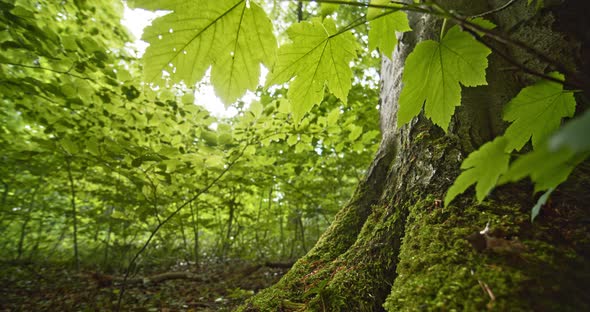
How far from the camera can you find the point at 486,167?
24.5 inches

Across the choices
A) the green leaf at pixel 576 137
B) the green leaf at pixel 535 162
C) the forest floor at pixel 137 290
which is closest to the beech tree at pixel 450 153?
the green leaf at pixel 535 162

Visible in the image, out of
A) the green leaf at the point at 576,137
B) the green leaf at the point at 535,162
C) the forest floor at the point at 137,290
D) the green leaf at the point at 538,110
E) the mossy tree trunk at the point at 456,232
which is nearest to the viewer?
the green leaf at the point at 576,137

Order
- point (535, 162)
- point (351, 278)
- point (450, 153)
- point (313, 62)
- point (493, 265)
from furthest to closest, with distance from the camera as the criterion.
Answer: point (450, 153) < point (351, 278) < point (313, 62) < point (493, 265) < point (535, 162)

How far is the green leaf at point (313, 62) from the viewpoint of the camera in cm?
98

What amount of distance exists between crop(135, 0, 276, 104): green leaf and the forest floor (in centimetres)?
203

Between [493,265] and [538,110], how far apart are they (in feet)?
1.64

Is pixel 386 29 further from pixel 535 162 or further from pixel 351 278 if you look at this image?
pixel 351 278

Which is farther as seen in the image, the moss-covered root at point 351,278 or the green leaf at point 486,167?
the moss-covered root at point 351,278

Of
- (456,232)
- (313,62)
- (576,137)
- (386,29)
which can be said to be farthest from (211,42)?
(456,232)

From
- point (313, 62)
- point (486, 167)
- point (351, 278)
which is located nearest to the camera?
point (486, 167)

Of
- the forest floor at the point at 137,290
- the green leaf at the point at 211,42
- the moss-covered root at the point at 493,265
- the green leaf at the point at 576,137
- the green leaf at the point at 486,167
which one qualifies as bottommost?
the forest floor at the point at 137,290

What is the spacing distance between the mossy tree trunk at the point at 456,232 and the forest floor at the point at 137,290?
1479 millimetres

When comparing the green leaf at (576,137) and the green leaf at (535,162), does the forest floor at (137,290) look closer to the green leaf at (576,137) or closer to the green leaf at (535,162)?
the green leaf at (535,162)

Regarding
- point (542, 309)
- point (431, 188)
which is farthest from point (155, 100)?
point (542, 309)
